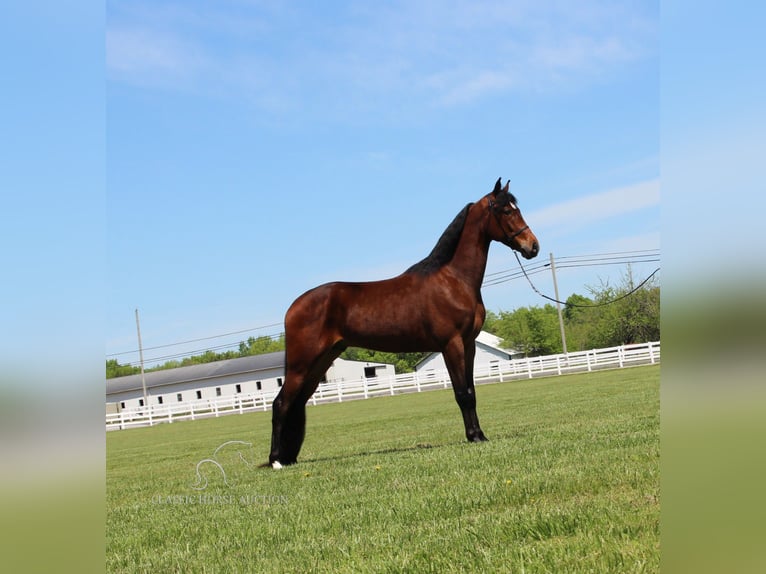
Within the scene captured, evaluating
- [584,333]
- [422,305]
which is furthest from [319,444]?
[584,333]

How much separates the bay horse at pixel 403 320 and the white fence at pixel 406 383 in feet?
83.7

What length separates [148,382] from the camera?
6069cm

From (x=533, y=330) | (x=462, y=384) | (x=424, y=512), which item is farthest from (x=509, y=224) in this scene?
(x=533, y=330)

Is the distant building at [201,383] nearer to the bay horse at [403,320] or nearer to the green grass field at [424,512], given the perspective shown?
Result: the bay horse at [403,320]

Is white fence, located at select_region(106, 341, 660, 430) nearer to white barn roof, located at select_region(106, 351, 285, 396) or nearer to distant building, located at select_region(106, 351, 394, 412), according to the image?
distant building, located at select_region(106, 351, 394, 412)

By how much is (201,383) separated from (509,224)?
175ft

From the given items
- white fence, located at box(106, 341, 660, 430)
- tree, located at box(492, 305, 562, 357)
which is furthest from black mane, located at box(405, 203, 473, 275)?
tree, located at box(492, 305, 562, 357)

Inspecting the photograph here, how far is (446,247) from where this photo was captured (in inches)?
324

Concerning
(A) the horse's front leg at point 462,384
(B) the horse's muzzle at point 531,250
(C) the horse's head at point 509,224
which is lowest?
(A) the horse's front leg at point 462,384

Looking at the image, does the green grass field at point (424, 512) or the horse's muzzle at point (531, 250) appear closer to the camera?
the green grass field at point (424, 512)

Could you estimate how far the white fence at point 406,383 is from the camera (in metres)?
33.6

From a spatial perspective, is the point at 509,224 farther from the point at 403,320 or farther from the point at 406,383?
the point at 406,383

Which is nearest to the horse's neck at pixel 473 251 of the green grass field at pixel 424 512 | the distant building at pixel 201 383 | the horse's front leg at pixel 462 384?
the horse's front leg at pixel 462 384
